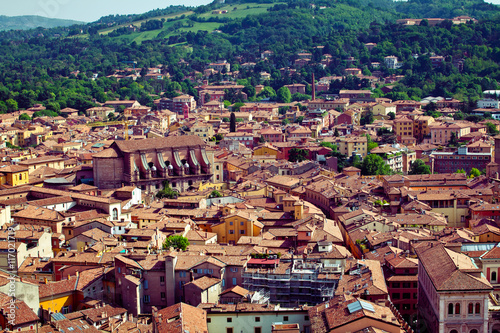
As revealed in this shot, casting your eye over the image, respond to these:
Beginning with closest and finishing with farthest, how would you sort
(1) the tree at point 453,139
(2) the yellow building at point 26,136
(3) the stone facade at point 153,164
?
(3) the stone facade at point 153,164 → (1) the tree at point 453,139 → (2) the yellow building at point 26,136

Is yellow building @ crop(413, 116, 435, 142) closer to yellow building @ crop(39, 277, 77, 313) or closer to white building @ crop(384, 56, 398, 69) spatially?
white building @ crop(384, 56, 398, 69)

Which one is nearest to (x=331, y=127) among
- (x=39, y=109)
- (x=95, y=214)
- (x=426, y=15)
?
(x=39, y=109)

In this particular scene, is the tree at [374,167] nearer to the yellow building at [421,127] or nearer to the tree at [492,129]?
the yellow building at [421,127]

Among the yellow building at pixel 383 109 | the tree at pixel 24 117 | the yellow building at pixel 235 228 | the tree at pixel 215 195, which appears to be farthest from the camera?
the yellow building at pixel 383 109

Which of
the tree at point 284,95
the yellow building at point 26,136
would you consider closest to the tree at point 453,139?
the yellow building at point 26,136

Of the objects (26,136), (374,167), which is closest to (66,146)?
(26,136)

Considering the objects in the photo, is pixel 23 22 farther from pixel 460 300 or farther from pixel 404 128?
pixel 460 300

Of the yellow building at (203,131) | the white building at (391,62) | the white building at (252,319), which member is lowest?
the white building at (252,319)
